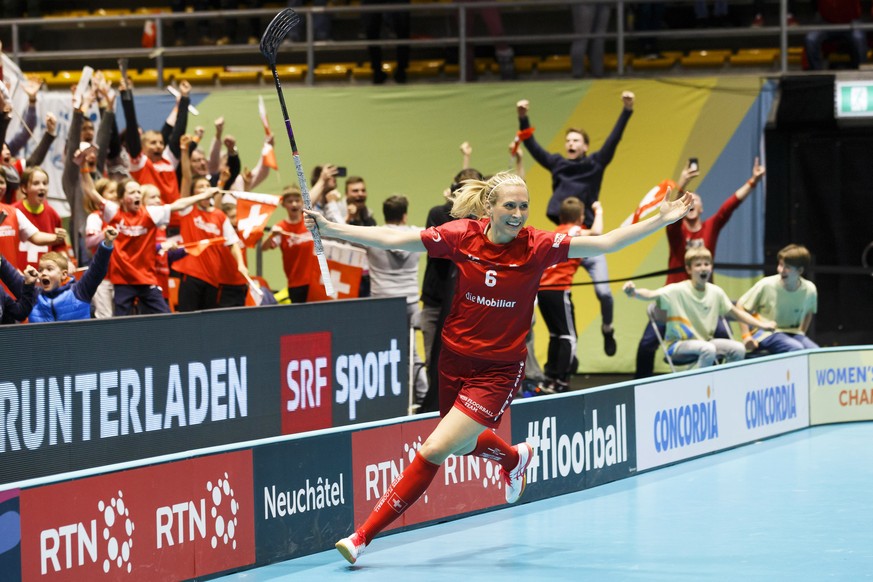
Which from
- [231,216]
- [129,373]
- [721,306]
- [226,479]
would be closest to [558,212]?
[721,306]

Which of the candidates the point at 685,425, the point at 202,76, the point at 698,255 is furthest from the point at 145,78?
the point at 685,425

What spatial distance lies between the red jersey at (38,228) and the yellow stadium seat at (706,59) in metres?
9.25

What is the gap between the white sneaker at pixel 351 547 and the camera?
6191 mm

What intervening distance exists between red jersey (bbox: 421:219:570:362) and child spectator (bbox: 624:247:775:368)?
5124mm

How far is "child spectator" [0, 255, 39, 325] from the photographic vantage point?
818 centimetres

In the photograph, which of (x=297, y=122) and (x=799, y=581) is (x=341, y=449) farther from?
(x=297, y=122)

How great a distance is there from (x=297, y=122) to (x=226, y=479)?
9.68 m

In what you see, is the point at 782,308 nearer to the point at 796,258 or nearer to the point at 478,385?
the point at 796,258

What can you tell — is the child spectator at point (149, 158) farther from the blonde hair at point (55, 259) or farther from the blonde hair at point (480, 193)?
the blonde hair at point (480, 193)

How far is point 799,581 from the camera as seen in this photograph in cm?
589

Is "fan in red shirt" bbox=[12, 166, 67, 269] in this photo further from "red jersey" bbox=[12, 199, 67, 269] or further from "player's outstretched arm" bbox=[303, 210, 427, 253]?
"player's outstretched arm" bbox=[303, 210, 427, 253]

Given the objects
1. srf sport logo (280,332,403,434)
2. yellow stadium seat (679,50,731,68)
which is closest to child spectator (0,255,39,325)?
Result: srf sport logo (280,332,403,434)

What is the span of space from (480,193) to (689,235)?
23.3ft

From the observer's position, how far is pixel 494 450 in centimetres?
694
